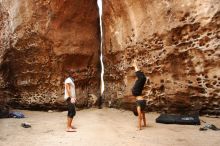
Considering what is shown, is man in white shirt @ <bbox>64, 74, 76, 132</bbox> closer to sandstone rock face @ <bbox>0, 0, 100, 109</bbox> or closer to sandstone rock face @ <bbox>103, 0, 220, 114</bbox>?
sandstone rock face @ <bbox>103, 0, 220, 114</bbox>

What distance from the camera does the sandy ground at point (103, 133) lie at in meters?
5.67

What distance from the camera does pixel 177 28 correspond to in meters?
8.12

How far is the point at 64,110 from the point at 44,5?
319 centimetres

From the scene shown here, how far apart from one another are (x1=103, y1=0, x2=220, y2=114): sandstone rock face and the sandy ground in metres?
0.60

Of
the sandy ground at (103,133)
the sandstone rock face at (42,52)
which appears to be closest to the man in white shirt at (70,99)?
the sandy ground at (103,133)


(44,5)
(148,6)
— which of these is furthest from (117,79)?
(44,5)

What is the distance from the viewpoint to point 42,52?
10.5 m

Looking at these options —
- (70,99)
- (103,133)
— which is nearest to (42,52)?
(70,99)

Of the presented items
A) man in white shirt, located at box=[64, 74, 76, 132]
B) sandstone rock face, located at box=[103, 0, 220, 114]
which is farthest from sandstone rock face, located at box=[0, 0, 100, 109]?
man in white shirt, located at box=[64, 74, 76, 132]

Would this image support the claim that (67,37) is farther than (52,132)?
Yes

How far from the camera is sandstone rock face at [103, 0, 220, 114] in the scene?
24.6 ft

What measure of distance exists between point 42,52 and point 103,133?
4770 millimetres

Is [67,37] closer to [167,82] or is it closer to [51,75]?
[51,75]

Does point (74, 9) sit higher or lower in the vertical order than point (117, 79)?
higher
